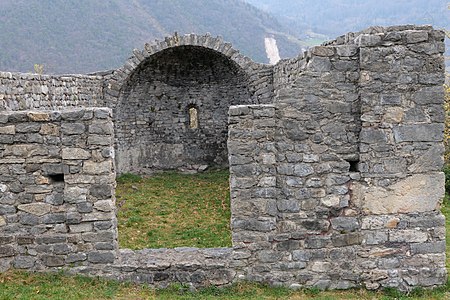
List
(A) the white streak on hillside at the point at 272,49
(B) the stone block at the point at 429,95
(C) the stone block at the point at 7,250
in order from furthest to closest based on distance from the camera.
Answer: (A) the white streak on hillside at the point at 272,49, (C) the stone block at the point at 7,250, (B) the stone block at the point at 429,95

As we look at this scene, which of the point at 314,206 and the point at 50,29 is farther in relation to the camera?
the point at 50,29


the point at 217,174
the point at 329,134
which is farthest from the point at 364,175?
the point at 217,174

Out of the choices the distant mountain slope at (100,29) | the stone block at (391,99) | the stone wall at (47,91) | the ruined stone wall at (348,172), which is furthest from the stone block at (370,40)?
the distant mountain slope at (100,29)

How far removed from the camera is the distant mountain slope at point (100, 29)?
202 ft

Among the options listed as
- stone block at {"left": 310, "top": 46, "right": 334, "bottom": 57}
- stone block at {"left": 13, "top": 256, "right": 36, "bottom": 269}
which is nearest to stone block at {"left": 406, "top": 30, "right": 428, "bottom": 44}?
stone block at {"left": 310, "top": 46, "right": 334, "bottom": 57}

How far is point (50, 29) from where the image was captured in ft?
227

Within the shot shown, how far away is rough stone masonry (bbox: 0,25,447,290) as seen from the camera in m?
7.09

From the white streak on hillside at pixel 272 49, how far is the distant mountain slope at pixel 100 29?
3.13 feet

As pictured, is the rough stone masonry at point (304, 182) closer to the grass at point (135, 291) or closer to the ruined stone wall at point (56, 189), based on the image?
the ruined stone wall at point (56, 189)

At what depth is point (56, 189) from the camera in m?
7.28

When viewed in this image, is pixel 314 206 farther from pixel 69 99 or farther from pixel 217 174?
pixel 217 174

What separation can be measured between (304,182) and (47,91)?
732cm

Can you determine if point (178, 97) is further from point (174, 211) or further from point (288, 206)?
point (288, 206)

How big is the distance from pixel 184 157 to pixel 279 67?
20.7ft
